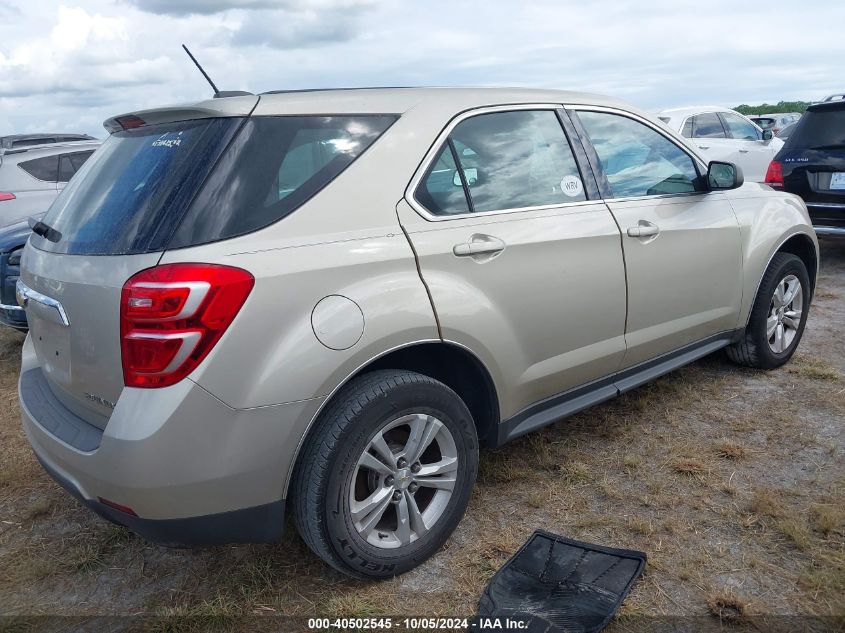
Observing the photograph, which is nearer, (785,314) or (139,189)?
(139,189)

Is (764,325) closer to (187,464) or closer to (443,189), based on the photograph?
(443,189)

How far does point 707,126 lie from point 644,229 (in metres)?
8.04

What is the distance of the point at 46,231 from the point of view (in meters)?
2.77

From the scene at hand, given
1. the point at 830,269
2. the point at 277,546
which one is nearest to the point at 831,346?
the point at 830,269

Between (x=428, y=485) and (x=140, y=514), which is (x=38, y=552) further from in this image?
(x=428, y=485)

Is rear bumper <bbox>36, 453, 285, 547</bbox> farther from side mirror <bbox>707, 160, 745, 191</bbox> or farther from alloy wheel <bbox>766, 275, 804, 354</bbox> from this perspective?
alloy wheel <bbox>766, 275, 804, 354</bbox>

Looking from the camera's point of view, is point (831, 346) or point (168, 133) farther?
point (831, 346)

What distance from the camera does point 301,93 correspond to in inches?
104

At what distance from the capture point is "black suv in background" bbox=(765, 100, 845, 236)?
273 inches

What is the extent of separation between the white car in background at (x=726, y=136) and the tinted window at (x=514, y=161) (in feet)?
24.4

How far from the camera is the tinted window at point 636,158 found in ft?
11.2

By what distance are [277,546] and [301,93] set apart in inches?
69.7

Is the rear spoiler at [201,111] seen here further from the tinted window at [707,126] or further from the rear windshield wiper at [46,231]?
the tinted window at [707,126]

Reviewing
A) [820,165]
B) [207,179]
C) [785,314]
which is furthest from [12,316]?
[820,165]
